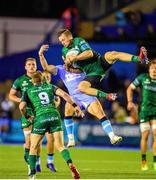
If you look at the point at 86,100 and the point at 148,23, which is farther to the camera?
the point at 148,23

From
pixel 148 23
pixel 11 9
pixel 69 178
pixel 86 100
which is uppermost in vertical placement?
pixel 11 9

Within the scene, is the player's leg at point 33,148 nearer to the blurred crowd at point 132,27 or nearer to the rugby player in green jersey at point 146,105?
the rugby player in green jersey at point 146,105

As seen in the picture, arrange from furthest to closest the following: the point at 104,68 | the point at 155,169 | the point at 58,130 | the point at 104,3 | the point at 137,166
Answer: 1. the point at 104,3
2. the point at 137,166
3. the point at 155,169
4. the point at 104,68
5. the point at 58,130

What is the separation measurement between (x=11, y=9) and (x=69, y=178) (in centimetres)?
2598

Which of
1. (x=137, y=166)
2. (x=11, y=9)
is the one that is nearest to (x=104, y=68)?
(x=137, y=166)

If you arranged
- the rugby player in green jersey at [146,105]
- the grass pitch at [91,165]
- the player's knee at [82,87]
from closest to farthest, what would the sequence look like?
the player's knee at [82,87] < the grass pitch at [91,165] < the rugby player in green jersey at [146,105]

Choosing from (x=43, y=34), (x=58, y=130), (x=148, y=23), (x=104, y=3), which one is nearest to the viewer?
(x=58, y=130)

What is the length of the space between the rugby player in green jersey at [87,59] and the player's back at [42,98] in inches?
49.7

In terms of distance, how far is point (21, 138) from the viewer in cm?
3172

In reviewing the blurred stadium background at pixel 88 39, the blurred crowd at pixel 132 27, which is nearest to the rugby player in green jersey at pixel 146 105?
the blurred stadium background at pixel 88 39

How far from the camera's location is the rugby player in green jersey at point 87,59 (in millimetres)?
15993

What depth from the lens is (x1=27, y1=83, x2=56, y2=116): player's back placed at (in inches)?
579

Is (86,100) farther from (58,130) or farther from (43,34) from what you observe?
(43,34)

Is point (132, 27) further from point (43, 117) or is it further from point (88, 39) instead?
point (43, 117)
